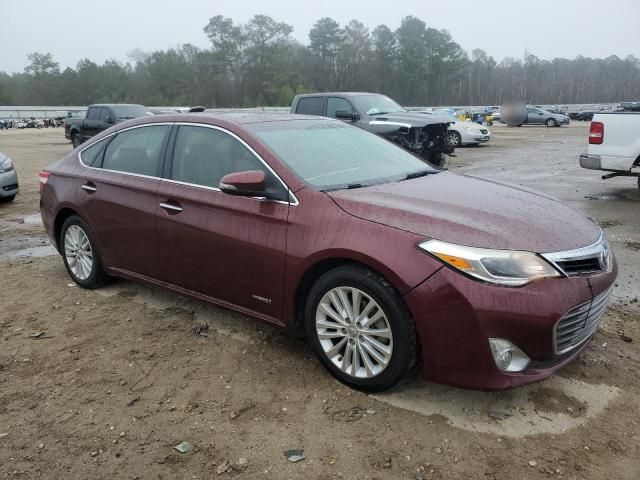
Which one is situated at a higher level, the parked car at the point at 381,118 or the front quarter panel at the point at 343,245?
the parked car at the point at 381,118

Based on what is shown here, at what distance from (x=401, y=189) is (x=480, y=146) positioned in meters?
19.9

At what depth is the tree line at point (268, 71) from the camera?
90.7 meters

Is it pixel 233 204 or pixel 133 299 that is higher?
pixel 233 204

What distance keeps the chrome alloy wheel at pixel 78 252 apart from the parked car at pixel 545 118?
3929 centimetres

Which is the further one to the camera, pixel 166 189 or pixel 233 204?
pixel 166 189

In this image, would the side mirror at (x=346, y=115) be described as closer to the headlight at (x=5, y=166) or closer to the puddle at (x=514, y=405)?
the headlight at (x=5, y=166)

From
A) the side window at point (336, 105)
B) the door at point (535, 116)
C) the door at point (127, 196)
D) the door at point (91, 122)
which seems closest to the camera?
the door at point (127, 196)

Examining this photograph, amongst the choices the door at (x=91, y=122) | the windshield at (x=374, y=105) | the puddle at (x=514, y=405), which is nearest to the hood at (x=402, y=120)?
the windshield at (x=374, y=105)

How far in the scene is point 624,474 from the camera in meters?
2.51

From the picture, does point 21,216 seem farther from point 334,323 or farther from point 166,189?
point 334,323

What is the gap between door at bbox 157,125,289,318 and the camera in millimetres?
3413

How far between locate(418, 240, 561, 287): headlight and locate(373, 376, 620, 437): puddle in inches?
30.7

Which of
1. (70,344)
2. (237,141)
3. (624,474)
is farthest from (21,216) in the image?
(624,474)

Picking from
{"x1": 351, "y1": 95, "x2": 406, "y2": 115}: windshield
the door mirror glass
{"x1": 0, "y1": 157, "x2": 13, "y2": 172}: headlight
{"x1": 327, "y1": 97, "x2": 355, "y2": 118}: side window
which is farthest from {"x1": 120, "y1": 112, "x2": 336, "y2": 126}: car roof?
{"x1": 351, "y1": 95, "x2": 406, "y2": 115}: windshield
